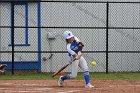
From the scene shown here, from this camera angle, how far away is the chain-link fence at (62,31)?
2253 cm

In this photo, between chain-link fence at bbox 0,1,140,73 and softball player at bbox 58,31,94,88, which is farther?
chain-link fence at bbox 0,1,140,73

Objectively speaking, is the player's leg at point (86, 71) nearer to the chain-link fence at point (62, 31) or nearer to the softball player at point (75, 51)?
the softball player at point (75, 51)

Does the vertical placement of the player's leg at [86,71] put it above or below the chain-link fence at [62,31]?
below

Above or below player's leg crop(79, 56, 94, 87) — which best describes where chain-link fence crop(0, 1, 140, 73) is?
above

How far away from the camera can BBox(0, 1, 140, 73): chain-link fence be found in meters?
22.5

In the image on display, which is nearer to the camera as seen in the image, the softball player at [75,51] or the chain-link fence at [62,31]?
the softball player at [75,51]

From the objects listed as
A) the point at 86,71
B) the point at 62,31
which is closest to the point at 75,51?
the point at 86,71

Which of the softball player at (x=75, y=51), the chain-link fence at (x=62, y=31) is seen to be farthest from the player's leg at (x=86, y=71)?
the chain-link fence at (x=62, y=31)

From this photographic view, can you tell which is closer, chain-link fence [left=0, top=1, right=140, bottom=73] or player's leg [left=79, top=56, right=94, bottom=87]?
player's leg [left=79, top=56, right=94, bottom=87]

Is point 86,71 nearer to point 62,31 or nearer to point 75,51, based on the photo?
point 75,51

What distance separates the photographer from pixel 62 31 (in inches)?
893

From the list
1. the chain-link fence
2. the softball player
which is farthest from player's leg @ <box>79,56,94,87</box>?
the chain-link fence

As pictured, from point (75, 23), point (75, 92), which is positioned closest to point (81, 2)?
point (75, 23)

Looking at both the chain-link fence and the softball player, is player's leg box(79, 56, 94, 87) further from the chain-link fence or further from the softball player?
the chain-link fence
